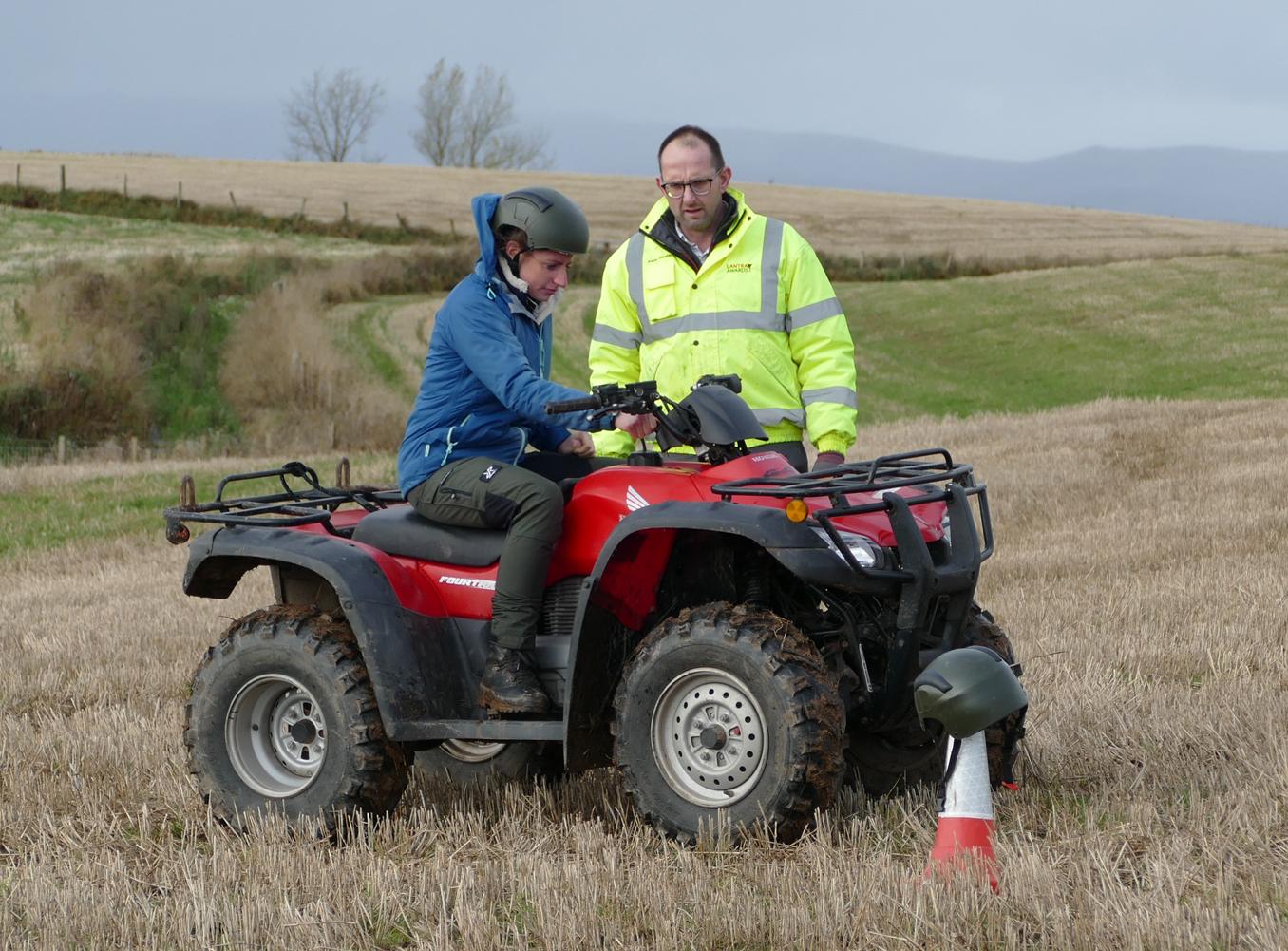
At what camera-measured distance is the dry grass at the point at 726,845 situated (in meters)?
3.93

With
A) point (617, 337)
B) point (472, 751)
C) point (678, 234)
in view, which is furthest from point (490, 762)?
point (678, 234)

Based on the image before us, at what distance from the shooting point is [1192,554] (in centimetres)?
1031

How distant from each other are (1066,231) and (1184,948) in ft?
214

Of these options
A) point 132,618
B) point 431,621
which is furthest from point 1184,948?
point 132,618

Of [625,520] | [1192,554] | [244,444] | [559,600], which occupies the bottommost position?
[244,444]

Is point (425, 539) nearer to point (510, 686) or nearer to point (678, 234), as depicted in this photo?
point (510, 686)

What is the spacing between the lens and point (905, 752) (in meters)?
5.30

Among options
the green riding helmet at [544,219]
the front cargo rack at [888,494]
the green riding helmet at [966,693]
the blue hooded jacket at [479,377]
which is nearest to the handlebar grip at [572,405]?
the blue hooded jacket at [479,377]

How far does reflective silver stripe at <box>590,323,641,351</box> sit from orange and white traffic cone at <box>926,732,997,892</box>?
8.85ft

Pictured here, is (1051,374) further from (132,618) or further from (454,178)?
(454,178)

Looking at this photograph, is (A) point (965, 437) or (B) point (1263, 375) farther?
(B) point (1263, 375)

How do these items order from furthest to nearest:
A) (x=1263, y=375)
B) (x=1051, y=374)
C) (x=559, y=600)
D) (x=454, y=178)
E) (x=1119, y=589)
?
(x=454, y=178), (x=1051, y=374), (x=1263, y=375), (x=1119, y=589), (x=559, y=600)

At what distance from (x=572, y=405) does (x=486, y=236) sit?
0.84m

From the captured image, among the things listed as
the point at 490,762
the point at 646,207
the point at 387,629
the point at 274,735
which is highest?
the point at 646,207
